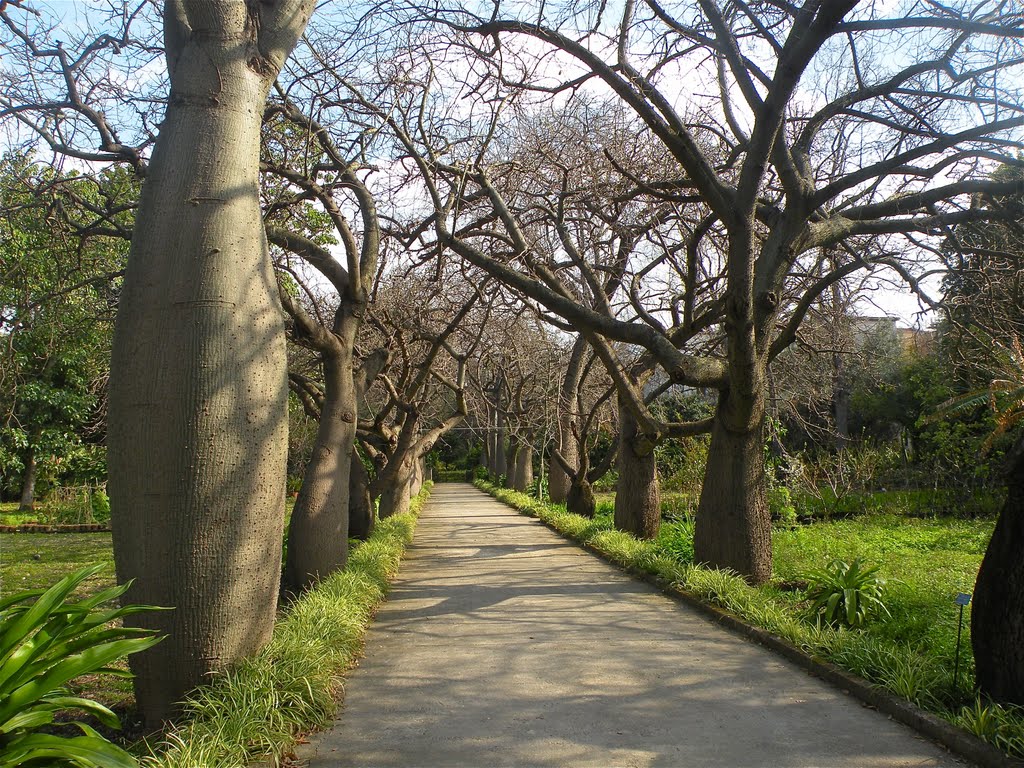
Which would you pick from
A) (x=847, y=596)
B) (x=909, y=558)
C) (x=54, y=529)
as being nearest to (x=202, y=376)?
(x=847, y=596)

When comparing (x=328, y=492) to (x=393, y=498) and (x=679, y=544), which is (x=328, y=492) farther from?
(x=393, y=498)

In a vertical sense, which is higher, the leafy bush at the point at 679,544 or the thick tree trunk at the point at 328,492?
the thick tree trunk at the point at 328,492

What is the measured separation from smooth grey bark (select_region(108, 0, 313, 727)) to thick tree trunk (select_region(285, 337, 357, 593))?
347 centimetres

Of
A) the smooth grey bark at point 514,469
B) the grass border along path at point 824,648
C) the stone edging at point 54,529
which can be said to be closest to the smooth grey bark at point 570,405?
the grass border along path at point 824,648

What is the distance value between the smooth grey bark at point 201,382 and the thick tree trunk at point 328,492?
347 centimetres

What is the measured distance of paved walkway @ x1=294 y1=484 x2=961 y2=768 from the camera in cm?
372

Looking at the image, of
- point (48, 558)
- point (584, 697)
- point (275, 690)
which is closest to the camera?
point (275, 690)

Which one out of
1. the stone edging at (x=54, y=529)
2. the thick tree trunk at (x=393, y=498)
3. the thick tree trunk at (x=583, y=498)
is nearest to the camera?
the thick tree trunk at (x=393, y=498)

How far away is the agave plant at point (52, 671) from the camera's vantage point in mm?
2771

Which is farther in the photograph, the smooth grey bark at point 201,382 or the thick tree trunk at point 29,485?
the thick tree trunk at point 29,485

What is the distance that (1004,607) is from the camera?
3.81 metres

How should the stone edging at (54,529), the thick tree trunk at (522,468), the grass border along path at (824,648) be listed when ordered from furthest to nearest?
the thick tree trunk at (522,468) < the stone edging at (54,529) < the grass border along path at (824,648)

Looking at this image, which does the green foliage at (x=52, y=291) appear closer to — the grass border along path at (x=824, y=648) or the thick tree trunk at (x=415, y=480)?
the grass border along path at (x=824, y=648)

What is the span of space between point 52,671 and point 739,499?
6.22 metres
